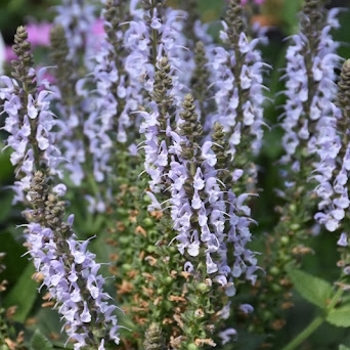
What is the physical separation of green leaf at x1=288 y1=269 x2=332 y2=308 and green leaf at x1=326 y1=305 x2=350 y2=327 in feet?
0.07

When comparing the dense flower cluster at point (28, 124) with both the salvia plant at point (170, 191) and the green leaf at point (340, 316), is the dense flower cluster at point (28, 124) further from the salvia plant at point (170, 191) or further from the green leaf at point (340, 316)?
the green leaf at point (340, 316)

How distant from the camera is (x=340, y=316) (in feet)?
5.04

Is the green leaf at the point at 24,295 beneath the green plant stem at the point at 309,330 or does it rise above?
above

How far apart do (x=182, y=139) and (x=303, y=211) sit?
19.7 inches

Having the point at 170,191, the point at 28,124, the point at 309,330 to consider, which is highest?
the point at 28,124

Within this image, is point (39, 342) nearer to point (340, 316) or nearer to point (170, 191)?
point (170, 191)

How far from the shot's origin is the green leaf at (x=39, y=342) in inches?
53.0

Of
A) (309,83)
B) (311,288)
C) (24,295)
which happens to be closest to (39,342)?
(24,295)

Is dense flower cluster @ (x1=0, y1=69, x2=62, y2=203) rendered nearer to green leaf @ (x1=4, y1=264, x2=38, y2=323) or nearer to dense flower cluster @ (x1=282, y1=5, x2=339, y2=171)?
green leaf @ (x1=4, y1=264, x2=38, y2=323)

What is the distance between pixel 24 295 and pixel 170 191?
0.50 meters

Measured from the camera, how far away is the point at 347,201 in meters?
1.41

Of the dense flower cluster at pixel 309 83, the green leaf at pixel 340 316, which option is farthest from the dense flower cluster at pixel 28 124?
the green leaf at pixel 340 316

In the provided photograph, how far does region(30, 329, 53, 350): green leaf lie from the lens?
1347mm

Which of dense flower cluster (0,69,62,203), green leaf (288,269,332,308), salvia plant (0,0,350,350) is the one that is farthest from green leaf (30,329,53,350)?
green leaf (288,269,332,308)
